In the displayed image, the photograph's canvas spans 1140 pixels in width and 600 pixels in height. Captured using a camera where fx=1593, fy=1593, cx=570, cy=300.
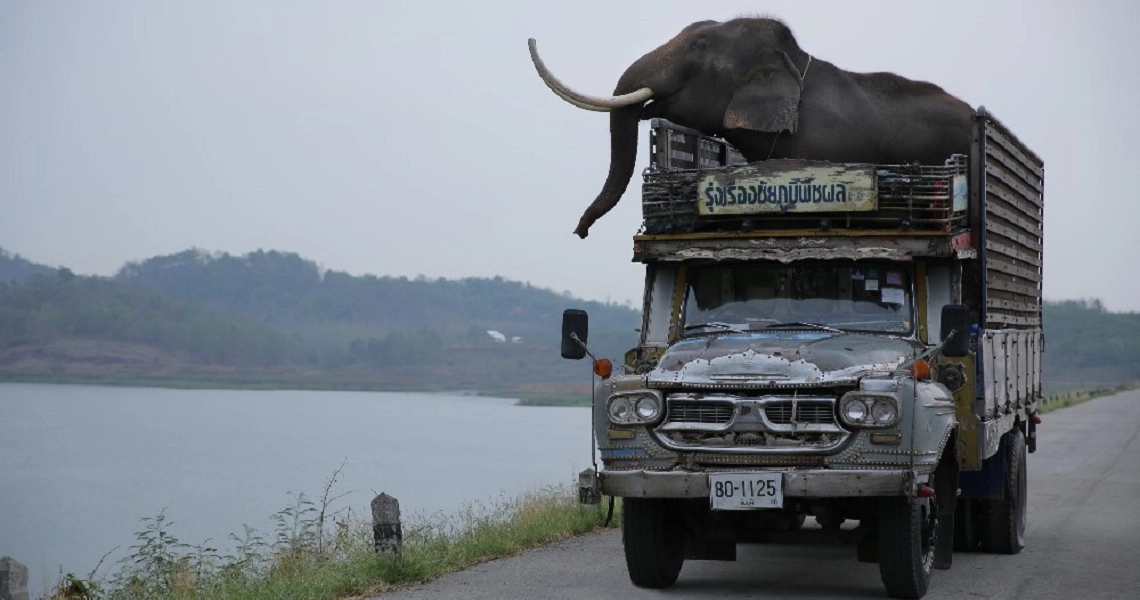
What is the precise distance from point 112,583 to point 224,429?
2829 inches

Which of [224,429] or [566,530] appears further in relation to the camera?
[224,429]

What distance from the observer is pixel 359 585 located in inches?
443

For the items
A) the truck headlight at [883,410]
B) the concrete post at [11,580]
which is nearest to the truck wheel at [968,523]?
the truck headlight at [883,410]

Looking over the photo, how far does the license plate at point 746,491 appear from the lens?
32.0 feet

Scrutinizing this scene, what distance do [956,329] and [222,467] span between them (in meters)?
48.0

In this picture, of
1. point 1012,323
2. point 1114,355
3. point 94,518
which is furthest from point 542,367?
point 1012,323

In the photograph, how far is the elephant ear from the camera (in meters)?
14.5

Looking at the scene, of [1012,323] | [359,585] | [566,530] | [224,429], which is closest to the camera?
[359,585]

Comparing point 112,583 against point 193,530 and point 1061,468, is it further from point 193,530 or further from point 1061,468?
point 193,530

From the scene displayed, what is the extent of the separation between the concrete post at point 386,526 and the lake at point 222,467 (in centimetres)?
553

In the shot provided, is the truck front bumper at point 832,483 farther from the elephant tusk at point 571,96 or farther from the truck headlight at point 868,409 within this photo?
the elephant tusk at point 571,96

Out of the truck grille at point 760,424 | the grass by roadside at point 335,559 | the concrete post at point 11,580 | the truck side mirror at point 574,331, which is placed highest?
the truck side mirror at point 574,331

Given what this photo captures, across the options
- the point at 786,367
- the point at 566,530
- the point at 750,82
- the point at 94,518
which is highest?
the point at 750,82

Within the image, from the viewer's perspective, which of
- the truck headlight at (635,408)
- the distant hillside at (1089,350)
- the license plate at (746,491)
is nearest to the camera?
the license plate at (746,491)
